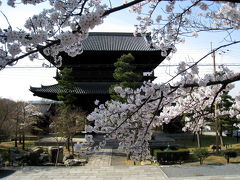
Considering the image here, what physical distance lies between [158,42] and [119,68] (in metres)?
9.31

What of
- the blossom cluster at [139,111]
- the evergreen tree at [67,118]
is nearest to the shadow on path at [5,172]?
the evergreen tree at [67,118]

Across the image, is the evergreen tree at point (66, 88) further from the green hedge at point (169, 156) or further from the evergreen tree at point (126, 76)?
the green hedge at point (169, 156)

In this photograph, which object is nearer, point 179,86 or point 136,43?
point 179,86

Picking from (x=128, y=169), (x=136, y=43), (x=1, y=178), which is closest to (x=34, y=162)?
(x=1, y=178)

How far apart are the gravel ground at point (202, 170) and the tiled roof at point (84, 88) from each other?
8.51 metres

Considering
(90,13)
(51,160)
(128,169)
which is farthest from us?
Result: (51,160)

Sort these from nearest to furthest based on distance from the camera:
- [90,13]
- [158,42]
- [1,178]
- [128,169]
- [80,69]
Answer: [90,13]
[158,42]
[1,178]
[128,169]
[80,69]

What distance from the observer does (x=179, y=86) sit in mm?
3098

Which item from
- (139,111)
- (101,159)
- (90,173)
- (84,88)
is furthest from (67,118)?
(139,111)

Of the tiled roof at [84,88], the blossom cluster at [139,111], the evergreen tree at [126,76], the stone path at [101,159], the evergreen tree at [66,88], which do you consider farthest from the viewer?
the tiled roof at [84,88]

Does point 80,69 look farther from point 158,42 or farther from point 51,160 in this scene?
point 158,42

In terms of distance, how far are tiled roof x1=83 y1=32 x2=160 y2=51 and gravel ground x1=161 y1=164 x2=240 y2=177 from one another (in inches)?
343

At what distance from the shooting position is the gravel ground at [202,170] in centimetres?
902

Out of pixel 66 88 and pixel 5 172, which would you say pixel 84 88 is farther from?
pixel 5 172
